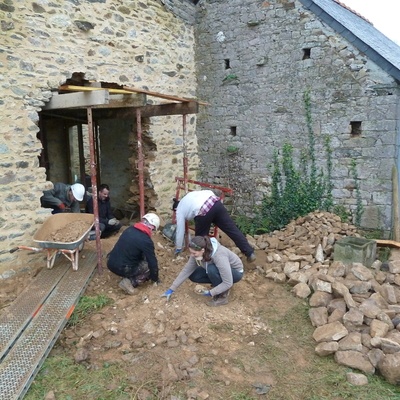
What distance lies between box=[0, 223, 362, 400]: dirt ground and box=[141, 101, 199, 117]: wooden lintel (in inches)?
105

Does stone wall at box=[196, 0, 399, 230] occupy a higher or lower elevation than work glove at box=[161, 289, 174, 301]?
higher

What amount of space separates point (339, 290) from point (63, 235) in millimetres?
3792

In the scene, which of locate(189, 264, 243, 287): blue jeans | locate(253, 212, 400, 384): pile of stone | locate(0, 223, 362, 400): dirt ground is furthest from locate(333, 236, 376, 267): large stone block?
locate(189, 264, 243, 287): blue jeans

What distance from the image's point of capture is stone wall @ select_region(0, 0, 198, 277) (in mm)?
5168

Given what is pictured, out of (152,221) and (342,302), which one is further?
(152,221)

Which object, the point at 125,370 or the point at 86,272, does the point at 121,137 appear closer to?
the point at 86,272

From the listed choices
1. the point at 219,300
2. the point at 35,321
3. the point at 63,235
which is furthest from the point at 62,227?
the point at 219,300

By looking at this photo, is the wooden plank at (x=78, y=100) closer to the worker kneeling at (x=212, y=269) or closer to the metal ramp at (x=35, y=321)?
the worker kneeling at (x=212, y=269)

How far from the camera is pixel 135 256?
189 inches

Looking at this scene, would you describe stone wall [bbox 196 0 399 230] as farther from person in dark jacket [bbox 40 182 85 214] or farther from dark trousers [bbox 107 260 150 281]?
dark trousers [bbox 107 260 150 281]

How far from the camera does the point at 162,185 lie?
25.2ft

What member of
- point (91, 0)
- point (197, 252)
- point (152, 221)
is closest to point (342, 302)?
point (197, 252)

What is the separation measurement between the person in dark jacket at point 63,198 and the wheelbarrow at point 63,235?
413 mm

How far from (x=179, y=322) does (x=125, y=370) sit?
2.79ft
